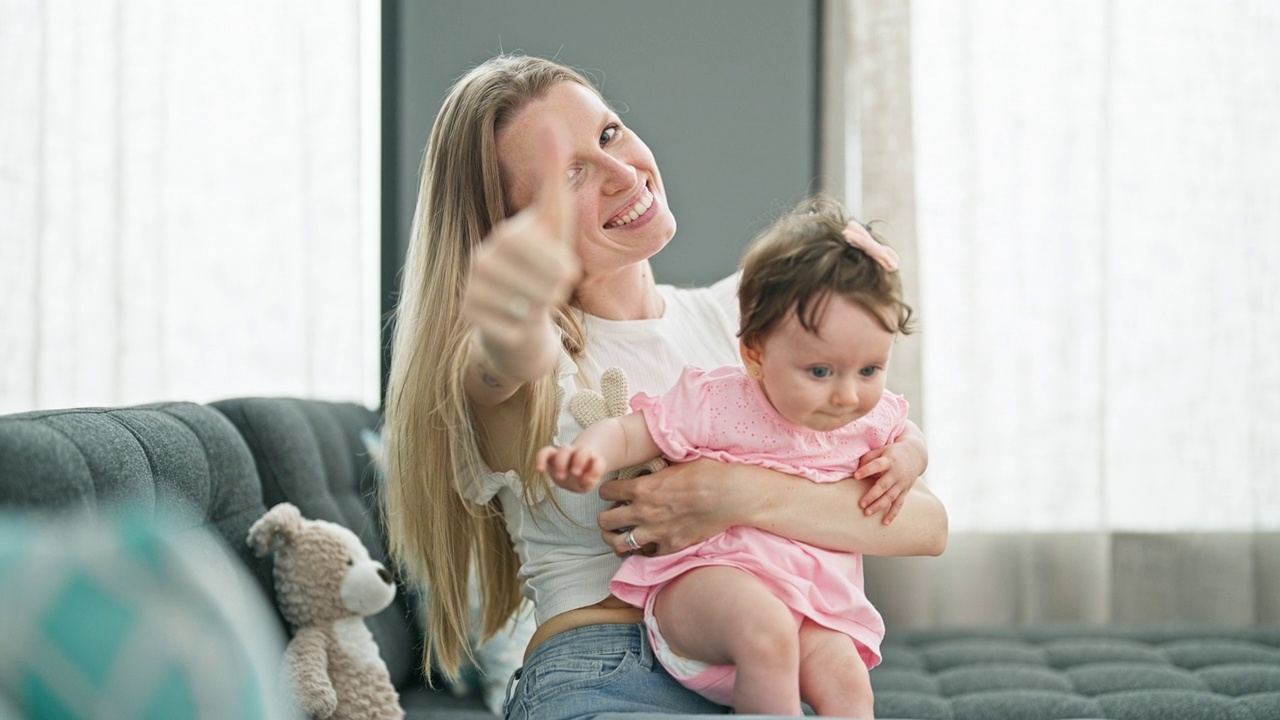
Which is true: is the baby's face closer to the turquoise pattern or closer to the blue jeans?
the blue jeans

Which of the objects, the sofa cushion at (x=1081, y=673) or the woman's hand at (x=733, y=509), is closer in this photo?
the woman's hand at (x=733, y=509)

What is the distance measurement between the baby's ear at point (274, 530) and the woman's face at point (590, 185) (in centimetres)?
65

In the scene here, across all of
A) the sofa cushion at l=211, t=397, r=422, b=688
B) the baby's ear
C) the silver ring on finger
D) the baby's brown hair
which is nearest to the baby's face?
the baby's brown hair

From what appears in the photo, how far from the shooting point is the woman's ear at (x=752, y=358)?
1.29 meters

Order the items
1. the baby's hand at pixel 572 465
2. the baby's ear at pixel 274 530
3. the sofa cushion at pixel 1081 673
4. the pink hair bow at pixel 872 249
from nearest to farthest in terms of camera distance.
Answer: the baby's hand at pixel 572 465 < the pink hair bow at pixel 872 249 < the baby's ear at pixel 274 530 < the sofa cushion at pixel 1081 673

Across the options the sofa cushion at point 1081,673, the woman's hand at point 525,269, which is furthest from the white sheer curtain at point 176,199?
the woman's hand at point 525,269

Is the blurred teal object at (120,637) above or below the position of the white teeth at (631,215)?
below

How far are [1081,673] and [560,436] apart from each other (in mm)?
1474

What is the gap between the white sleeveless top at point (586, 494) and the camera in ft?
4.60

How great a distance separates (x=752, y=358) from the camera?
1296 millimetres

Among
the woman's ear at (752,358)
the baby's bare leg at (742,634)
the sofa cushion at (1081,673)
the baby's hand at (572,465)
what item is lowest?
the sofa cushion at (1081,673)

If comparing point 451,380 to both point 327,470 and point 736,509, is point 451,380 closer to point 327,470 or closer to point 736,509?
point 736,509

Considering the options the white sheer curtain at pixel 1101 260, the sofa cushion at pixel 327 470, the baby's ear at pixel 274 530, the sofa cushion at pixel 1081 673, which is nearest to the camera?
the baby's ear at pixel 274 530

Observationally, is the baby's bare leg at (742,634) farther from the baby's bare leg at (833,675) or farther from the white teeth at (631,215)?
the white teeth at (631,215)
